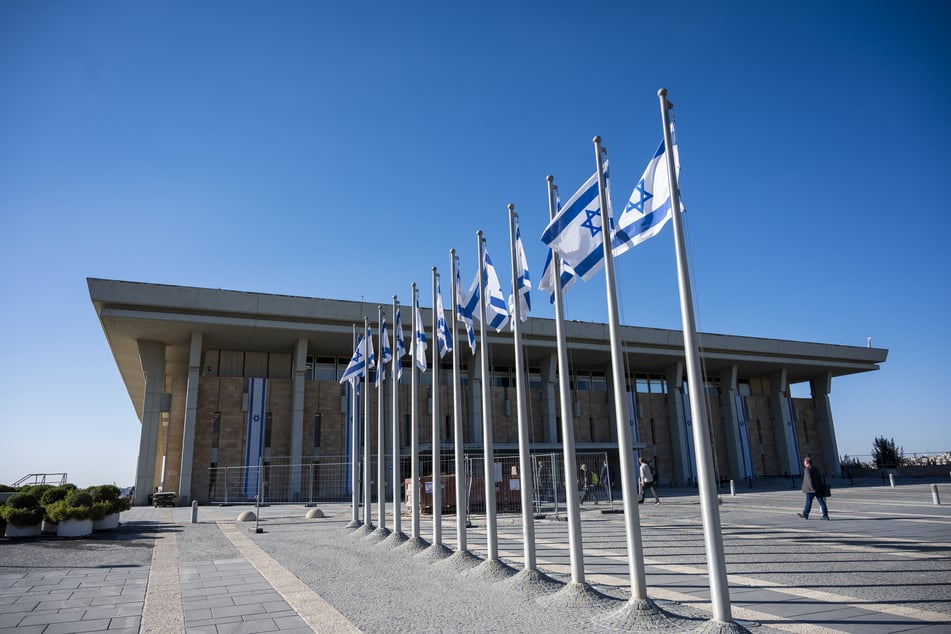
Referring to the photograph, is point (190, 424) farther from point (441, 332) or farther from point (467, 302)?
point (467, 302)

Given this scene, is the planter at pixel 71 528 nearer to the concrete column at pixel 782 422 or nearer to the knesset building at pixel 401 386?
the knesset building at pixel 401 386

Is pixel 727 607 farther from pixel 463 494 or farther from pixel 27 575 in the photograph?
pixel 27 575

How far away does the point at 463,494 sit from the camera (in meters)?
12.1

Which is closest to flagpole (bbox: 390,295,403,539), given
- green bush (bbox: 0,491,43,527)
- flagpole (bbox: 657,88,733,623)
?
flagpole (bbox: 657,88,733,623)

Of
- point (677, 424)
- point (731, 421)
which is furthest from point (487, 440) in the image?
point (731, 421)

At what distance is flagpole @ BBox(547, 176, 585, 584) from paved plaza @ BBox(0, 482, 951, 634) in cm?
41

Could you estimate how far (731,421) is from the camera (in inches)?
2156

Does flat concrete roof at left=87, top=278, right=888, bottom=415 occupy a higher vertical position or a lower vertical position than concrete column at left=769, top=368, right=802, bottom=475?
higher

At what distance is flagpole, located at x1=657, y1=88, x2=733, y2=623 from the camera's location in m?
6.29

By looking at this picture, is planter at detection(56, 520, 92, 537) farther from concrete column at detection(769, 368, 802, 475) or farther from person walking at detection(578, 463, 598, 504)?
concrete column at detection(769, 368, 802, 475)

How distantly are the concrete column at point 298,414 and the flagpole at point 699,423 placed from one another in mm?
36821

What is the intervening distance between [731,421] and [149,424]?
44.8 metres

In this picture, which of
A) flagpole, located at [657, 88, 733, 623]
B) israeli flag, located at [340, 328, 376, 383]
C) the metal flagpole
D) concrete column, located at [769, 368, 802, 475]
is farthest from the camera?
concrete column, located at [769, 368, 802, 475]

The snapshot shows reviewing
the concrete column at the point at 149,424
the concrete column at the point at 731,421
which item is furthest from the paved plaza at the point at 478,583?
the concrete column at the point at 731,421
